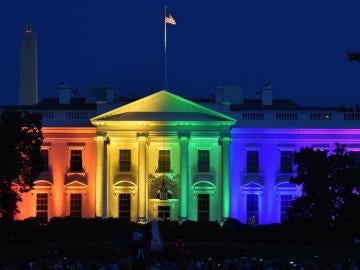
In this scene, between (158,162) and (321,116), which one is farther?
(321,116)

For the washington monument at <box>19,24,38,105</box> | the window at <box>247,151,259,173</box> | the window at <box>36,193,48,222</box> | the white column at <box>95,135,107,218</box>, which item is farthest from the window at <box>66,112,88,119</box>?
the washington monument at <box>19,24,38,105</box>

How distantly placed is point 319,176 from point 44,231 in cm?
1694

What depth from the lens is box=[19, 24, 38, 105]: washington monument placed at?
12500 cm

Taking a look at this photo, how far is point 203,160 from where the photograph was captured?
86.6 metres

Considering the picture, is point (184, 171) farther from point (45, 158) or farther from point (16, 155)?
point (16, 155)

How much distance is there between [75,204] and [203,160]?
9636 mm

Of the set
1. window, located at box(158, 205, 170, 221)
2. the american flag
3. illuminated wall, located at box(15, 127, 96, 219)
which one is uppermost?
the american flag

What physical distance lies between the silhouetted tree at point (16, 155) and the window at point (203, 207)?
13367 millimetres

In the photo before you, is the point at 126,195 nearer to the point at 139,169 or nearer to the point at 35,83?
the point at 139,169

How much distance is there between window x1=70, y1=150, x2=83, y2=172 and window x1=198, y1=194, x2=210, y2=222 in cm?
888

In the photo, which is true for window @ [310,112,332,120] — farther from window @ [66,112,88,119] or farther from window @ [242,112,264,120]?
window @ [66,112,88,119]

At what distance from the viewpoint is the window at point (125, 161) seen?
86.4 m

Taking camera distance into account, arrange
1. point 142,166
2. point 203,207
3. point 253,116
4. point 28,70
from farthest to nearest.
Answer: point 28,70 < point 253,116 < point 203,207 < point 142,166

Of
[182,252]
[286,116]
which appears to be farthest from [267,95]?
[182,252]
